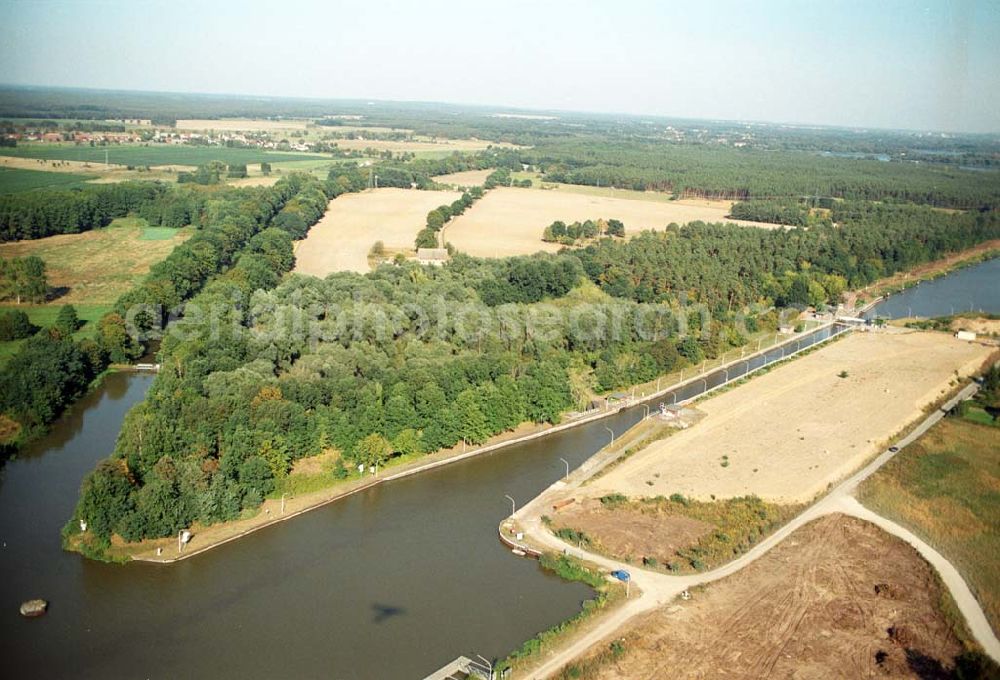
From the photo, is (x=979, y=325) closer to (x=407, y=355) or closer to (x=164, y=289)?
(x=407, y=355)

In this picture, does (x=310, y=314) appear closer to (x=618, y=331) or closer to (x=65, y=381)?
(x=65, y=381)

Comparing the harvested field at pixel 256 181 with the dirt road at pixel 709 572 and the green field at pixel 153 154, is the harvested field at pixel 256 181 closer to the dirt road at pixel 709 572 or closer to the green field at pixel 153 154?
the green field at pixel 153 154

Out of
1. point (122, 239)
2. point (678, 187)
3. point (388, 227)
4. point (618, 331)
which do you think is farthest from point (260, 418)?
point (678, 187)

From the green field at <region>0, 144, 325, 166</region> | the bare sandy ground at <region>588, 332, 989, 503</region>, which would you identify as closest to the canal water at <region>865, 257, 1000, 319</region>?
the bare sandy ground at <region>588, 332, 989, 503</region>

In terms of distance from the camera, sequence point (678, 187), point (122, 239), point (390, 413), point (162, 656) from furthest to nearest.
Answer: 1. point (678, 187)
2. point (122, 239)
3. point (390, 413)
4. point (162, 656)

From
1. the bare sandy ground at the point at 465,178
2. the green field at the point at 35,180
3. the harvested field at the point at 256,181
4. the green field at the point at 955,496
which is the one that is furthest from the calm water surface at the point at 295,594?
the bare sandy ground at the point at 465,178
